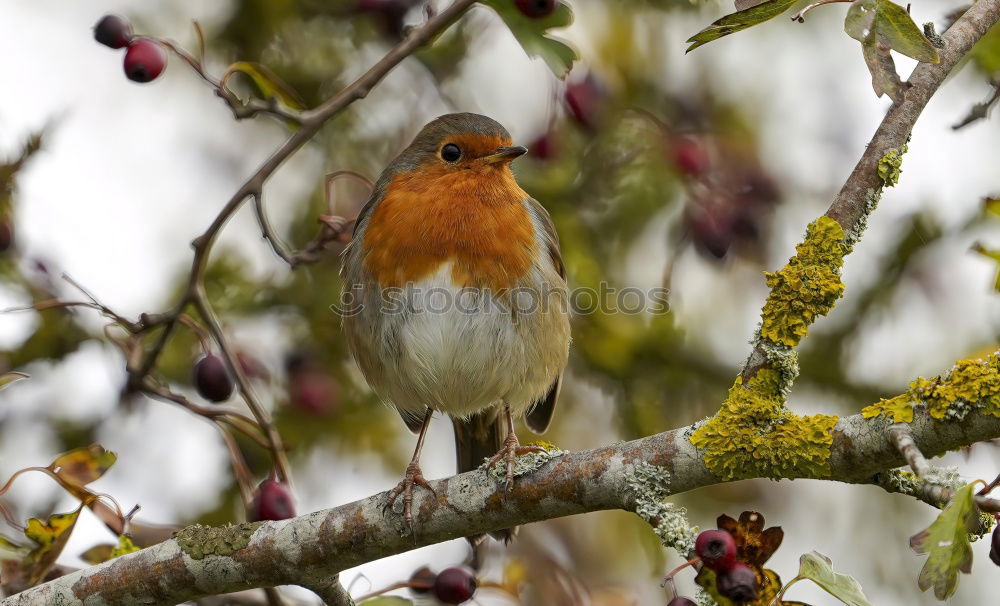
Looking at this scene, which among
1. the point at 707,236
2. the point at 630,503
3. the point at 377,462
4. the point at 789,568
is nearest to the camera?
the point at 630,503

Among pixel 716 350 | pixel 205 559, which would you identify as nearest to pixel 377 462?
pixel 716 350

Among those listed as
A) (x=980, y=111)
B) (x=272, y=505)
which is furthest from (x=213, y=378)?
(x=980, y=111)

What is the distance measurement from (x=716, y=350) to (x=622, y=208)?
0.84 meters

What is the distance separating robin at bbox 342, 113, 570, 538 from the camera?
13.0ft

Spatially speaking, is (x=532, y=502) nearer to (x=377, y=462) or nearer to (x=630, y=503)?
(x=630, y=503)

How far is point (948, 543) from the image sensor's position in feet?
6.04

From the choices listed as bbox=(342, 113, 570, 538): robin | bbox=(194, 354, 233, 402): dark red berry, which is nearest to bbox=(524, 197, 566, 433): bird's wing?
bbox=(342, 113, 570, 538): robin

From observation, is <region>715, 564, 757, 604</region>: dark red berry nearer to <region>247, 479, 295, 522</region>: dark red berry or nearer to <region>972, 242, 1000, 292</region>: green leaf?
<region>972, 242, 1000, 292</region>: green leaf

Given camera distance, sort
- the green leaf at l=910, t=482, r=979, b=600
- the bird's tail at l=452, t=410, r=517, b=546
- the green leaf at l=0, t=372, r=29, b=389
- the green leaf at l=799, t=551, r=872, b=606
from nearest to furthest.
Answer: the green leaf at l=910, t=482, r=979, b=600, the green leaf at l=799, t=551, r=872, b=606, the green leaf at l=0, t=372, r=29, b=389, the bird's tail at l=452, t=410, r=517, b=546

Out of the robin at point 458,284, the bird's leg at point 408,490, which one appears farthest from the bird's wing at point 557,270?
the bird's leg at point 408,490

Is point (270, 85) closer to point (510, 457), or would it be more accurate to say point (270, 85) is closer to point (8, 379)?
point (8, 379)

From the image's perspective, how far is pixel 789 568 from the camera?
20.0ft

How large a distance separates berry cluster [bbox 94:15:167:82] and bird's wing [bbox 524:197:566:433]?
Result: 62.1 inches

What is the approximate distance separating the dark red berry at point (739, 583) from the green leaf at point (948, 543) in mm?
479
